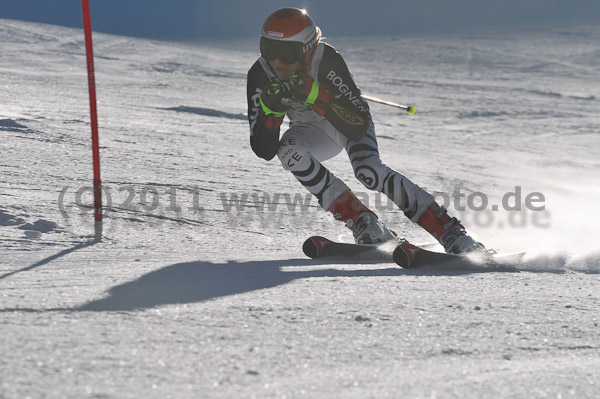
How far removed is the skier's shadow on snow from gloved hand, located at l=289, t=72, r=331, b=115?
84cm

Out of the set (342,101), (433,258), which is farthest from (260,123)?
(433,258)

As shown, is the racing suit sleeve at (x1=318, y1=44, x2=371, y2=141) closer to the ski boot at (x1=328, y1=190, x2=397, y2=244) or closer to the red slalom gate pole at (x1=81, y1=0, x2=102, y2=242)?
the ski boot at (x1=328, y1=190, x2=397, y2=244)

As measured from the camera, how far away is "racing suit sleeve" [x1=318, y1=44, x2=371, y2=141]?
3.93 metres

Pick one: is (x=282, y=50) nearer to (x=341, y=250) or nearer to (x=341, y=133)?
(x=341, y=133)

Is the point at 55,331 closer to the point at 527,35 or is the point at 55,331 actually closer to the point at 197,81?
the point at 197,81

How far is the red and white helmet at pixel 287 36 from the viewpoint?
3.81 m

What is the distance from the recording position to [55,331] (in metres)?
2.05

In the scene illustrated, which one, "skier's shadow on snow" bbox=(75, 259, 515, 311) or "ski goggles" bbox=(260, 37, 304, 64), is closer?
"skier's shadow on snow" bbox=(75, 259, 515, 311)

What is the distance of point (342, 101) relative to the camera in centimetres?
395

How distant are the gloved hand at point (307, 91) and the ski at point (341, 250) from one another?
2.31ft

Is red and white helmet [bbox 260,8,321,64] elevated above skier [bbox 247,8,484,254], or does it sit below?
above

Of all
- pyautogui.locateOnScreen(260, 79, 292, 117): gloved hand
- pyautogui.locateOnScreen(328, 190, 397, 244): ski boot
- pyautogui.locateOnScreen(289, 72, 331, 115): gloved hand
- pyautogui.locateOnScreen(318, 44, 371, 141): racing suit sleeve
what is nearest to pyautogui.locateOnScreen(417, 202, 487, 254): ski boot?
pyautogui.locateOnScreen(328, 190, 397, 244): ski boot

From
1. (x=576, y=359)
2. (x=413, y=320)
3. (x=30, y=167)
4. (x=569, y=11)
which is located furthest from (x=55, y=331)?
(x=569, y=11)

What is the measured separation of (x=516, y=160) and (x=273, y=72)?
4.97 meters
